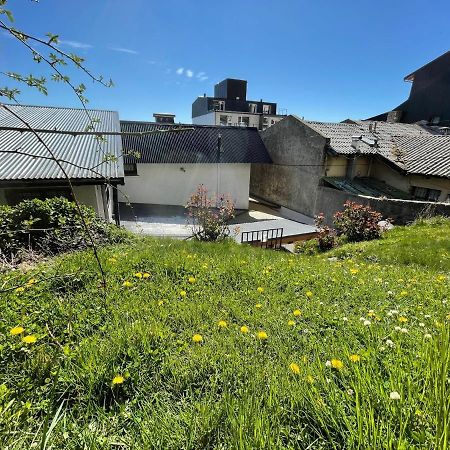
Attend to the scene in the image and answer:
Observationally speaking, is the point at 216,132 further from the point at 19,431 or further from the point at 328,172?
the point at 19,431

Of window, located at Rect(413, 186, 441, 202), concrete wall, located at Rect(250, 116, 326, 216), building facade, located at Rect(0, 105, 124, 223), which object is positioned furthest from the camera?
concrete wall, located at Rect(250, 116, 326, 216)

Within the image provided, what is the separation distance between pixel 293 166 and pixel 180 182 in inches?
312

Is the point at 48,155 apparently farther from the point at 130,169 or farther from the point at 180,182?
the point at 180,182

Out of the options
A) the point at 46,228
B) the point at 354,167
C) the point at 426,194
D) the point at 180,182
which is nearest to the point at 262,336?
the point at 46,228

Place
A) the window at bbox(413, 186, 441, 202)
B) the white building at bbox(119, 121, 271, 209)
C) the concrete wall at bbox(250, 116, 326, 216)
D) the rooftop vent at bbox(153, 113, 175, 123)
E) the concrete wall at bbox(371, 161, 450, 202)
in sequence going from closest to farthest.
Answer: the concrete wall at bbox(371, 161, 450, 202), the window at bbox(413, 186, 441, 202), the concrete wall at bbox(250, 116, 326, 216), the white building at bbox(119, 121, 271, 209), the rooftop vent at bbox(153, 113, 175, 123)

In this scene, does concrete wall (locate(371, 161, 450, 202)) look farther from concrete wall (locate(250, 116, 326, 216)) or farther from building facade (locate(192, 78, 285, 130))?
building facade (locate(192, 78, 285, 130))

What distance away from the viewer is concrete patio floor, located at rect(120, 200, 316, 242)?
13.6 metres

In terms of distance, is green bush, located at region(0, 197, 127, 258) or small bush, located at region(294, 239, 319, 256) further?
Result: small bush, located at region(294, 239, 319, 256)

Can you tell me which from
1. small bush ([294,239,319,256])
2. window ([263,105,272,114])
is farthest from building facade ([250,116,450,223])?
window ([263,105,272,114])

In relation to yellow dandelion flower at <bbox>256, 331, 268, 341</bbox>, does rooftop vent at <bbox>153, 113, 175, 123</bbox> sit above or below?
above

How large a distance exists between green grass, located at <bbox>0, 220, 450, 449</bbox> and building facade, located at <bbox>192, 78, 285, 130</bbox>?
1528 inches

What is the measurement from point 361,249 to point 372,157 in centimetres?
1061

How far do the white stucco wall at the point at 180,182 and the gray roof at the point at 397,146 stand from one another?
6.17 m

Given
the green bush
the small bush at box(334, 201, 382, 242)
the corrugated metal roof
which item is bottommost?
the small bush at box(334, 201, 382, 242)
